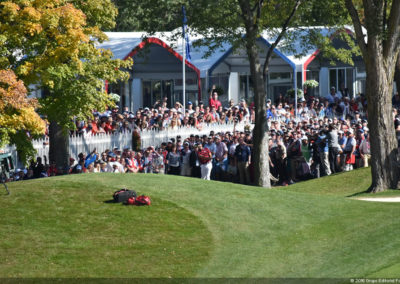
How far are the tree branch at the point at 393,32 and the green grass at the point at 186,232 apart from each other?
6.33m

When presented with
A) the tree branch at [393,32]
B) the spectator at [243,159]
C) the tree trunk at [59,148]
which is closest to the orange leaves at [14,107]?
the tree trunk at [59,148]

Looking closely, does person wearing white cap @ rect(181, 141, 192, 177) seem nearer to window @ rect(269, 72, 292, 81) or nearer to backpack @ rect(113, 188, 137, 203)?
backpack @ rect(113, 188, 137, 203)

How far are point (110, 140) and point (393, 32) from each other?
11.0 meters

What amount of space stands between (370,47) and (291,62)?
15451mm

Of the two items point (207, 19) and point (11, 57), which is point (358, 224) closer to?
point (11, 57)

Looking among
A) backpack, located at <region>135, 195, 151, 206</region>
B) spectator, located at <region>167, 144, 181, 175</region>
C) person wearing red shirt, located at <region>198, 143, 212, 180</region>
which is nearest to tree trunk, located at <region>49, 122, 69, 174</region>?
spectator, located at <region>167, 144, 181, 175</region>

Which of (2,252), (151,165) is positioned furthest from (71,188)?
(151,165)

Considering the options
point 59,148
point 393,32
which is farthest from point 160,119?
point 393,32

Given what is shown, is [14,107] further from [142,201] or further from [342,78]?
[342,78]

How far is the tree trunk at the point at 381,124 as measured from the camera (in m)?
21.6

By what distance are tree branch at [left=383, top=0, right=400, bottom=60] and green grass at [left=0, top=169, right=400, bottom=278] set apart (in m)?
6.33

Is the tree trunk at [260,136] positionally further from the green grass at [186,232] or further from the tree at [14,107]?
the tree at [14,107]

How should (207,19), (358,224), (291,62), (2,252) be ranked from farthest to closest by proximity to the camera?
1. (291,62)
2. (207,19)
3. (358,224)
4. (2,252)

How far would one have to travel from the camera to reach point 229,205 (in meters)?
15.3
